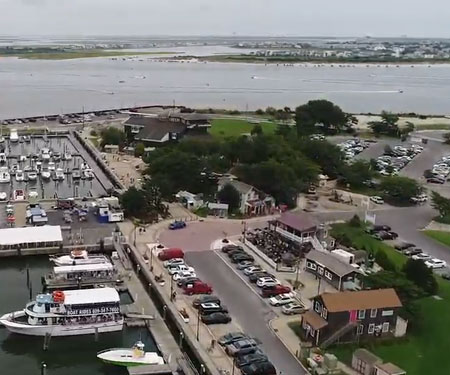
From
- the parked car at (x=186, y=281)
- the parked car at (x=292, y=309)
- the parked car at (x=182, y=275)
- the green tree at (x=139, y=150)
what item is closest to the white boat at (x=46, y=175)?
the green tree at (x=139, y=150)

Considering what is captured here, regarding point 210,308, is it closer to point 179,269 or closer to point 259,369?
point 179,269

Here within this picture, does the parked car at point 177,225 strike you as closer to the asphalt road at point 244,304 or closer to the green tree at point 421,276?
the asphalt road at point 244,304

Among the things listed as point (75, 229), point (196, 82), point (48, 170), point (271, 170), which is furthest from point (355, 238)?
point (196, 82)

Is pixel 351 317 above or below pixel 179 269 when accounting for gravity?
above

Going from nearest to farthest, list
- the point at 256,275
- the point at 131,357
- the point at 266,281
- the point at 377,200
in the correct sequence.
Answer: the point at 131,357 < the point at 266,281 < the point at 256,275 < the point at 377,200

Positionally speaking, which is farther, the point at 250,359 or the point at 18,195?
the point at 18,195

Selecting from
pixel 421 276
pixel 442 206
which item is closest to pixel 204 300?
pixel 421 276
